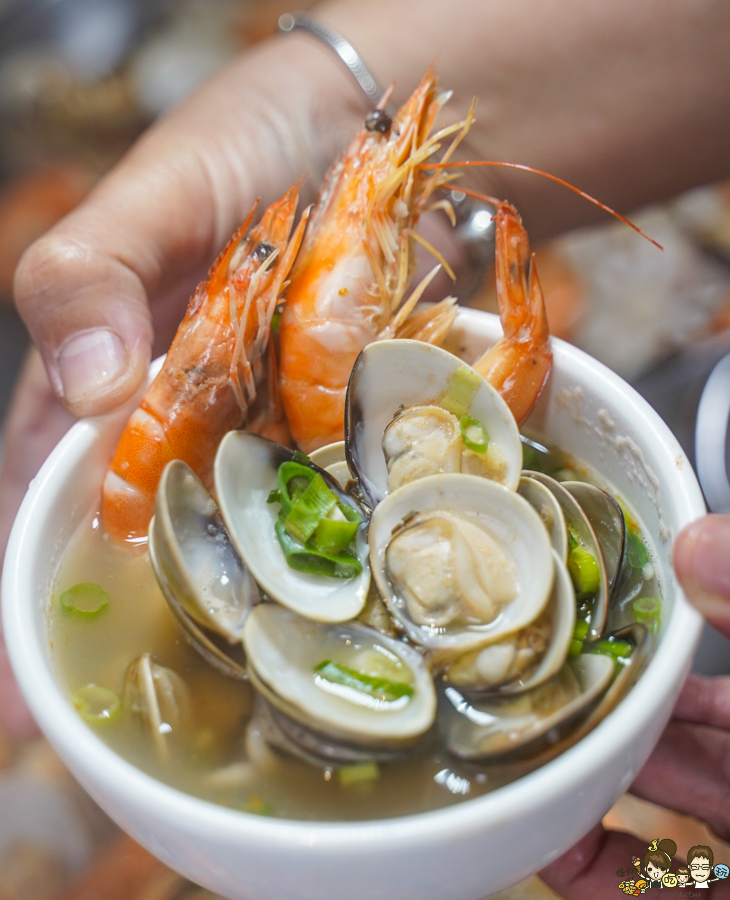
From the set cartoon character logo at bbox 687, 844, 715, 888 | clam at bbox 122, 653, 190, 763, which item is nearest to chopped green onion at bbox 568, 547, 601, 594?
clam at bbox 122, 653, 190, 763

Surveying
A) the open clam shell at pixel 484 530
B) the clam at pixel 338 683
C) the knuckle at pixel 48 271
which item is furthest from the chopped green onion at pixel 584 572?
the knuckle at pixel 48 271

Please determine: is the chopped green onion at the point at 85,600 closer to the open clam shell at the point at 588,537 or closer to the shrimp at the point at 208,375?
the shrimp at the point at 208,375

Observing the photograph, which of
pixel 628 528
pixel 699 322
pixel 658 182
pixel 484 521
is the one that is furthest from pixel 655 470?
pixel 699 322

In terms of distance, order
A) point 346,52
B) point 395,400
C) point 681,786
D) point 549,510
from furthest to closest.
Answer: point 346,52 < point 681,786 < point 395,400 < point 549,510

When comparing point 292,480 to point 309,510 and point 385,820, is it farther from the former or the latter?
point 385,820

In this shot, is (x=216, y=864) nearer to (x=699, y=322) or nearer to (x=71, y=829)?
(x=71, y=829)

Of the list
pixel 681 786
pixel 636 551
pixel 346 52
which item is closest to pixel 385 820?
pixel 636 551
